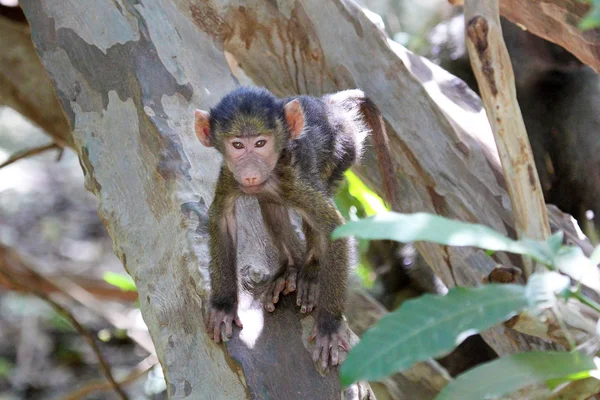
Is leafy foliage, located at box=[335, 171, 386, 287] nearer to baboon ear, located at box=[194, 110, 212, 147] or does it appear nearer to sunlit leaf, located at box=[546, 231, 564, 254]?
baboon ear, located at box=[194, 110, 212, 147]

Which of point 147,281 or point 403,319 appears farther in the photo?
point 147,281

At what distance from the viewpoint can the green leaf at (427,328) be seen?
135 cm

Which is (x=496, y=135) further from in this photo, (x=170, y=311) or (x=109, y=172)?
(x=109, y=172)

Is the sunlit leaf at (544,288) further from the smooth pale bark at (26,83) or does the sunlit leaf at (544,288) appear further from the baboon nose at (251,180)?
the smooth pale bark at (26,83)

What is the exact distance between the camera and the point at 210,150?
370cm

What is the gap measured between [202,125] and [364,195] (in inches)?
75.3

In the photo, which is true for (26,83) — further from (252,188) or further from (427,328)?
(427,328)

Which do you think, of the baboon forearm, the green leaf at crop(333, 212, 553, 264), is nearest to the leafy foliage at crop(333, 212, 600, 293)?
the green leaf at crop(333, 212, 553, 264)

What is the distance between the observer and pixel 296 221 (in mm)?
Result: 3734

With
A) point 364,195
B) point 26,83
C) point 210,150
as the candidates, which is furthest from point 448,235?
point 26,83

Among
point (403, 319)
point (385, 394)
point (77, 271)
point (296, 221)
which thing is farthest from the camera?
point (77, 271)

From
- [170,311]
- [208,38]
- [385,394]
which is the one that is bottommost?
[385,394]

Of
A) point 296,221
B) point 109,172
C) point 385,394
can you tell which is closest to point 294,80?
point 296,221

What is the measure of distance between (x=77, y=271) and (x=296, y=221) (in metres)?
4.21
